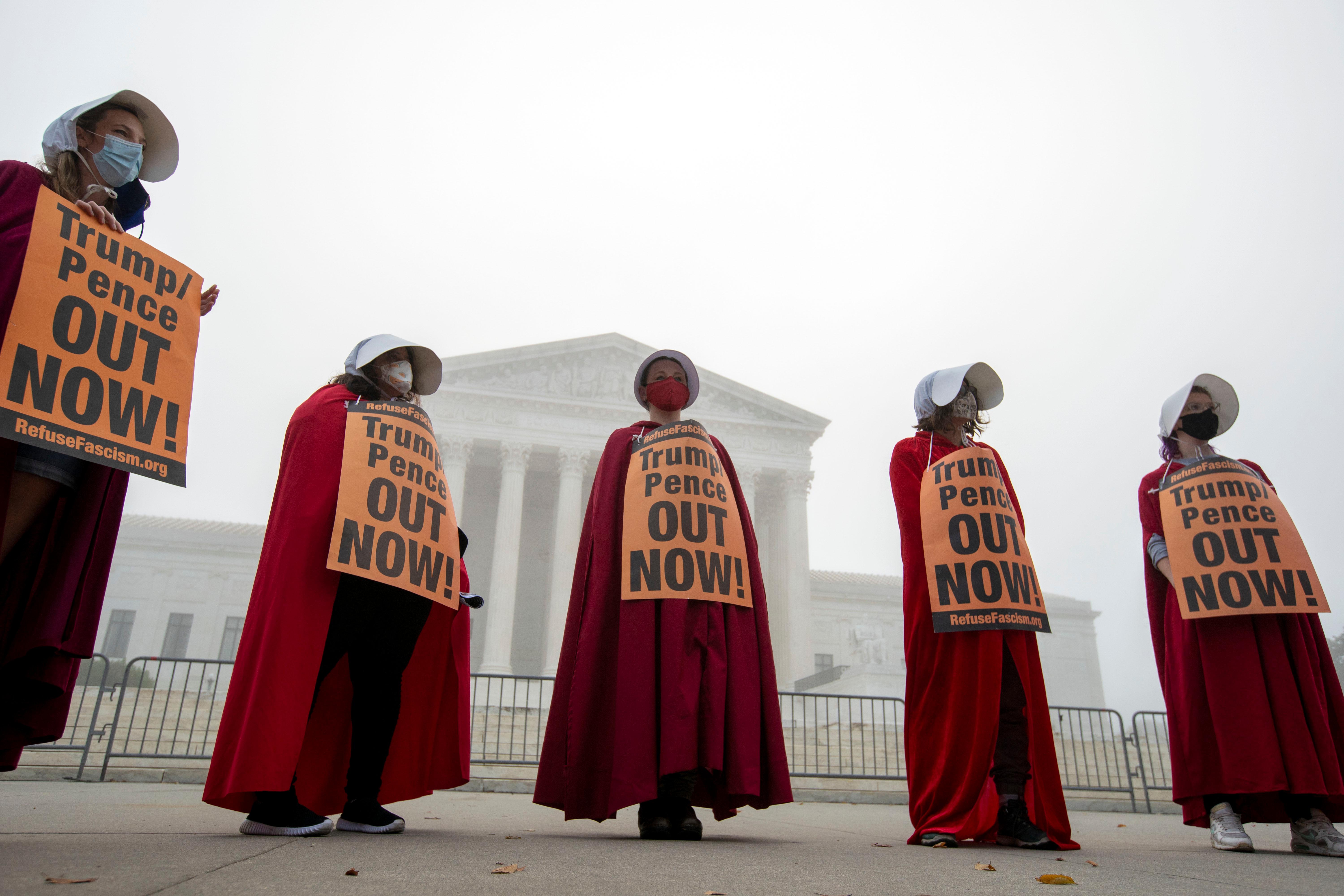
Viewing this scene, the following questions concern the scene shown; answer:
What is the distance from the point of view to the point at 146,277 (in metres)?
3.20

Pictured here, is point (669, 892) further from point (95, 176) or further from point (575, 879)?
point (95, 176)

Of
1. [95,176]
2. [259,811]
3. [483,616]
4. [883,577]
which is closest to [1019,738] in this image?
[259,811]

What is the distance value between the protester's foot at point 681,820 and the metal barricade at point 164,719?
5.03m

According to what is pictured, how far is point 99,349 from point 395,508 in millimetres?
1286

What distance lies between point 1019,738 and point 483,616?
3378cm

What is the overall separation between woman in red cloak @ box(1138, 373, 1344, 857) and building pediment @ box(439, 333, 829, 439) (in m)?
29.9

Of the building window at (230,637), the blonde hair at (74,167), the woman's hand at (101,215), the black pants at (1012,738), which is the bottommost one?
the black pants at (1012,738)

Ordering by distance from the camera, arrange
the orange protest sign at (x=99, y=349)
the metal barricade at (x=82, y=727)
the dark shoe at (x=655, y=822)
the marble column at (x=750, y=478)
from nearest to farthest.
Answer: the orange protest sign at (x=99, y=349)
the dark shoe at (x=655, y=822)
the metal barricade at (x=82, y=727)
the marble column at (x=750, y=478)

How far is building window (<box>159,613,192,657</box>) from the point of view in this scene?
128 ft

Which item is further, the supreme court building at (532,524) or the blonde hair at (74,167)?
the supreme court building at (532,524)

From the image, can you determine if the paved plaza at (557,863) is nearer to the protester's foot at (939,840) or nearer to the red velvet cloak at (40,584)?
the protester's foot at (939,840)

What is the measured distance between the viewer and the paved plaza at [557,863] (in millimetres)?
1991

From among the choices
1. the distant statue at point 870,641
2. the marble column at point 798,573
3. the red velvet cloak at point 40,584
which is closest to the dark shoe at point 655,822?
the red velvet cloak at point 40,584

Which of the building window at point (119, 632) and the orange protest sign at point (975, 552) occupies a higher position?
the building window at point (119, 632)
